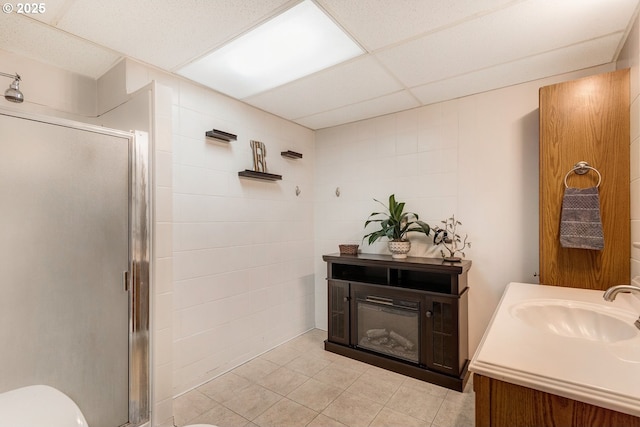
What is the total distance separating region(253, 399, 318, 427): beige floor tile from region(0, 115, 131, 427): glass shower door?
81 centimetres

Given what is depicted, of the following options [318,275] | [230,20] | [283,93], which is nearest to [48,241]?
[230,20]

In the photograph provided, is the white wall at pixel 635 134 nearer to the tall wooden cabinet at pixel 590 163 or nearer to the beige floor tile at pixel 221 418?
the tall wooden cabinet at pixel 590 163

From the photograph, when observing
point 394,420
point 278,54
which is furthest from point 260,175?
point 394,420

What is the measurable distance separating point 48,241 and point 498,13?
8.42 feet

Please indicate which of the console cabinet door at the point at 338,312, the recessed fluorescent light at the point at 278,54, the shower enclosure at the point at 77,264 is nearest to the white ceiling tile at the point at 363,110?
the recessed fluorescent light at the point at 278,54

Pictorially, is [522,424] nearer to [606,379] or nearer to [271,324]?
[606,379]

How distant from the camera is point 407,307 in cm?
252

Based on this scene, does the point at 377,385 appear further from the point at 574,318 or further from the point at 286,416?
the point at 574,318

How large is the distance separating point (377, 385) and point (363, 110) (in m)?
2.42

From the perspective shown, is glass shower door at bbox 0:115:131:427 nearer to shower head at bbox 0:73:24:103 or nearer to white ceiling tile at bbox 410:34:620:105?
A: shower head at bbox 0:73:24:103

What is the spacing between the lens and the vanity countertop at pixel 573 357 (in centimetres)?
77

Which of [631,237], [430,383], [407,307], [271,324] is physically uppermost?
[631,237]

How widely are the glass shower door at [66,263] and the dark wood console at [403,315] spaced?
68.4 inches

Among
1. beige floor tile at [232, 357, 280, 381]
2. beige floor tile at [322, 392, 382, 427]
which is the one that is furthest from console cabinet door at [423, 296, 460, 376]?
beige floor tile at [232, 357, 280, 381]
